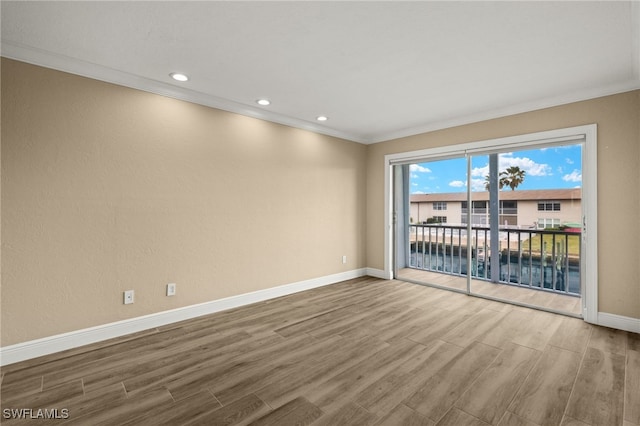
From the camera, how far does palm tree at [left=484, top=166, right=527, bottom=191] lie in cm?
425

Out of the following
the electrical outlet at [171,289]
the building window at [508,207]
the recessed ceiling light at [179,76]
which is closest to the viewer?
the recessed ceiling light at [179,76]

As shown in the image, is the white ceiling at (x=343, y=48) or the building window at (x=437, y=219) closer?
the white ceiling at (x=343, y=48)

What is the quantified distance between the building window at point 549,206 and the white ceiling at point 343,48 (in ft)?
4.53

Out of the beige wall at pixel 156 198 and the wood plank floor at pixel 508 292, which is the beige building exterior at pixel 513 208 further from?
the wood plank floor at pixel 508 292

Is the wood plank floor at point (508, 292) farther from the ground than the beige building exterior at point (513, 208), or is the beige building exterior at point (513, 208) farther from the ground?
the beige building exterior at point (513, 208)

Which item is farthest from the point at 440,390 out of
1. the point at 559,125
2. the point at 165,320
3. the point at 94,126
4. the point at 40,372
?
the point at 94,126

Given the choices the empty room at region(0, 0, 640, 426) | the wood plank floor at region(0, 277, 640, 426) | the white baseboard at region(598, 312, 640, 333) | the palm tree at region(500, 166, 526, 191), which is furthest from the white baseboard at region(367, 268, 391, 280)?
the white baseboard at region(598, 312, 640, 333)

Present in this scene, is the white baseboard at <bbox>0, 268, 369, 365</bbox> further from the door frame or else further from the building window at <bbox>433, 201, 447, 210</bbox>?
the door frame

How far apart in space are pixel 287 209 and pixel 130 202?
6.29 ft

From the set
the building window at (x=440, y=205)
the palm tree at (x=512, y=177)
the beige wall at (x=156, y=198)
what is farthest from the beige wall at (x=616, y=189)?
the building window at (x=440, y=205)

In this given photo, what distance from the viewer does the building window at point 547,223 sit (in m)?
4.02

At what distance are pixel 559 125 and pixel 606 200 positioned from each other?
961 mm

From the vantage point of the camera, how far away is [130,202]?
284cm

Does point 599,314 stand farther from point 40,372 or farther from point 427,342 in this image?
point 40,372
